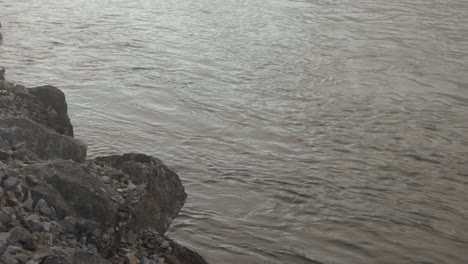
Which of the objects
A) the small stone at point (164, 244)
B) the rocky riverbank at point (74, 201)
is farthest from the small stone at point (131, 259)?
the small stone at point (164, 244)

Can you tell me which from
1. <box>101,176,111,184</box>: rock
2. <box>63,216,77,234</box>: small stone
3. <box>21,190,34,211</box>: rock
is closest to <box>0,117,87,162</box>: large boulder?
<box>101,176,111,184</box>: rock

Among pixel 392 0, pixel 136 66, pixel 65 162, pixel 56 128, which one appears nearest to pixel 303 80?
pixel 136 66

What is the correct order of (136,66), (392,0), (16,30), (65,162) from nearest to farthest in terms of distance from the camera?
(65,162) → (136,66) → (16,30) → (392,0)

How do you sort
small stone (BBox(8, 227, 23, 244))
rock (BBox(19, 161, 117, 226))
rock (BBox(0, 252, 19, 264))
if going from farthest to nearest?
rock (BBox(19, 161, 117, 226)) → small stone (BBox(8, 227, 23, 244)) → rock (BBox(0, 252, 19, 264))

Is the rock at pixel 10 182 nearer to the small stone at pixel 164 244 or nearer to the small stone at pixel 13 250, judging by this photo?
the small stone at pixel 13 250

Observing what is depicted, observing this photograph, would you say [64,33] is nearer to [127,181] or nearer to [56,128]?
[56,128]

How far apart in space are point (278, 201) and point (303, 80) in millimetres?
5969

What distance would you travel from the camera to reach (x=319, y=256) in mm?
7289

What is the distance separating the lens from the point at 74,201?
220 inches

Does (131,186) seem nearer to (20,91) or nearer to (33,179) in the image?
(33,179)

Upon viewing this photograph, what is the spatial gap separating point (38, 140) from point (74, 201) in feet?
4.14

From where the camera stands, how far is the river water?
793 cm

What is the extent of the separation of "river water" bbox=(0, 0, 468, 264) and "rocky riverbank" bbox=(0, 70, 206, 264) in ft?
2.67

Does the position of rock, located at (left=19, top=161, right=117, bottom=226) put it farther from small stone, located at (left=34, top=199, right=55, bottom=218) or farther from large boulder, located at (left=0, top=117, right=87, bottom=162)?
large boulder, located at (left=0, top=117, right=87, bottom=162)
